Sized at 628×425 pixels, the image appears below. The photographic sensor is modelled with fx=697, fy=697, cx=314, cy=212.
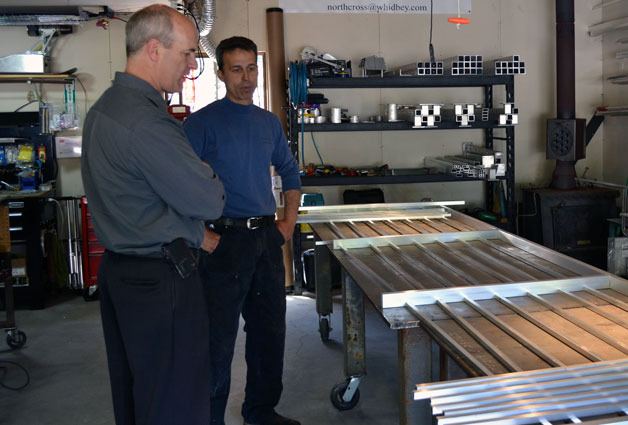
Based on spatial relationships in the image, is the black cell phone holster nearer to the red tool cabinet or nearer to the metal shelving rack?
the metal shelving rack

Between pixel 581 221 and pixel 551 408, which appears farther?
pixel 581 221

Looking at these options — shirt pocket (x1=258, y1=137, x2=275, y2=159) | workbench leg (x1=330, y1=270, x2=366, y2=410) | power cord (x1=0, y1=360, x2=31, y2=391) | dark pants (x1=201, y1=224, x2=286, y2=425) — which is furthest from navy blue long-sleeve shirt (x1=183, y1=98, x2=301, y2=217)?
power cord (x1=0, y1=360, x2=31, y2=391)

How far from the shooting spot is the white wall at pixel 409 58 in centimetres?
599

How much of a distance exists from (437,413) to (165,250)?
39.0 inches

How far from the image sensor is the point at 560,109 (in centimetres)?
601

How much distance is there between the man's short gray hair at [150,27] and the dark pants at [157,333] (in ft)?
2.14

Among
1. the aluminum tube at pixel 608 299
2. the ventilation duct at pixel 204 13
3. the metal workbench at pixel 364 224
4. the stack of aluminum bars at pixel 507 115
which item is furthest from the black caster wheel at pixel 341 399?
the ventilation duct at pixel 204 13

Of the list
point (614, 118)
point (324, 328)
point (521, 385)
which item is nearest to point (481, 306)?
point (521, 385)

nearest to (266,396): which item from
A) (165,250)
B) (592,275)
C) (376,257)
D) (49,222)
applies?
(376,257)

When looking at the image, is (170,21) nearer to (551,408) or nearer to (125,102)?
(125,102)

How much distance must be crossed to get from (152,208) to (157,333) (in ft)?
1.24

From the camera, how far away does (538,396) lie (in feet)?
4.96

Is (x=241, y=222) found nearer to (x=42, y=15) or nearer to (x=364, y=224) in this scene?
(x=364, y=224)

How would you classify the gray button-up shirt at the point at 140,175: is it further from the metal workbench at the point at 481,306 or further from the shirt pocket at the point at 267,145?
the shirt pocket at the point at 267,145
